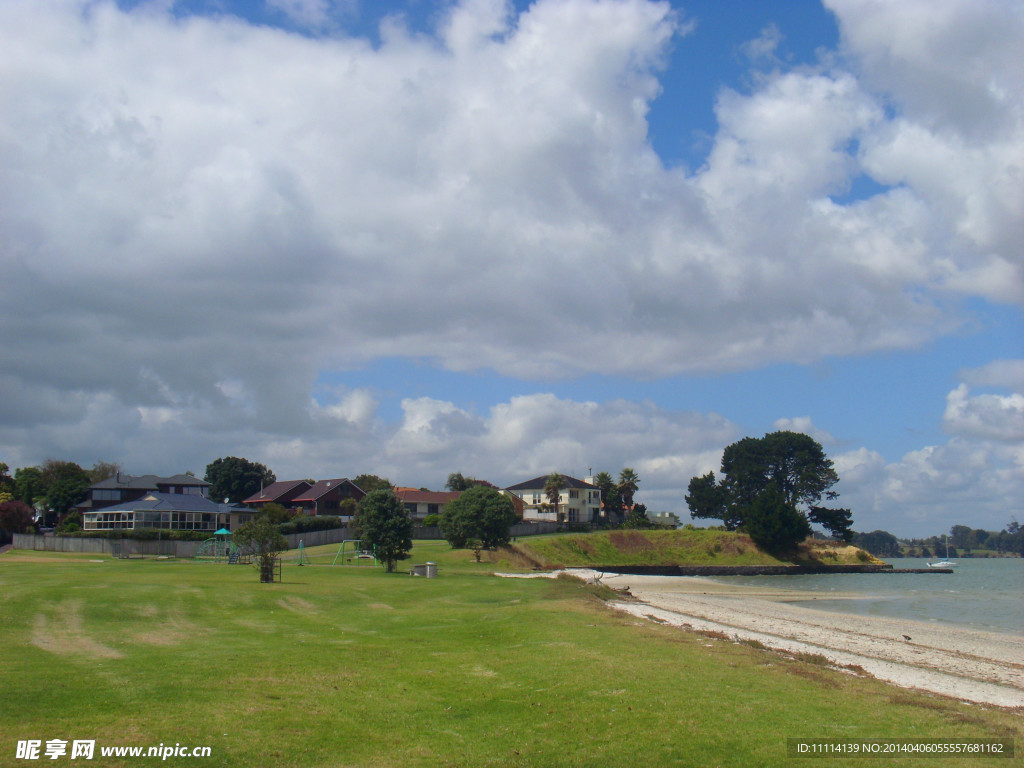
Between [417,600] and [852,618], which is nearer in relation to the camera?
[417,600]

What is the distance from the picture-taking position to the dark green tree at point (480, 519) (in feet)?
228

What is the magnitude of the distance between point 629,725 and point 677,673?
13.9 feet

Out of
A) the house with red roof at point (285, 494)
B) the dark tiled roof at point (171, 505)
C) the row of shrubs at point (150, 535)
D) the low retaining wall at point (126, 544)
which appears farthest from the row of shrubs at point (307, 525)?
the house with red roof at point (285, 494)

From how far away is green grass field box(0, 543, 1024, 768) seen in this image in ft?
34.7

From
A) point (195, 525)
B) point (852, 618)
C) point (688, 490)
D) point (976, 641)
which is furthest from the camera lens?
point (688, 490)

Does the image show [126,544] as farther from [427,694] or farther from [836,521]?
[836,521]

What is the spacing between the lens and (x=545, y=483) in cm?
13112

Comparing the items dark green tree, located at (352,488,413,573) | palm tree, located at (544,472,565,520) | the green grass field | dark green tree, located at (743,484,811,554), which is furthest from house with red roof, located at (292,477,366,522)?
the green grass field

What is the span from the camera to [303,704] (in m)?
12.7

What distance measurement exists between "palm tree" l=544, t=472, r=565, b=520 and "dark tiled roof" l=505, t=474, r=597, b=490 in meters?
0.80

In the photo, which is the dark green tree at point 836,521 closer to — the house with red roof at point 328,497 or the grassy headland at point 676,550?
the grassy headland at point 676,550

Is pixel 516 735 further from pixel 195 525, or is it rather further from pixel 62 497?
pixel 62 497

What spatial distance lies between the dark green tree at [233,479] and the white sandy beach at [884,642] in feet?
373

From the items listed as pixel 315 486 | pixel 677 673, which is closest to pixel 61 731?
pixel 677 673
